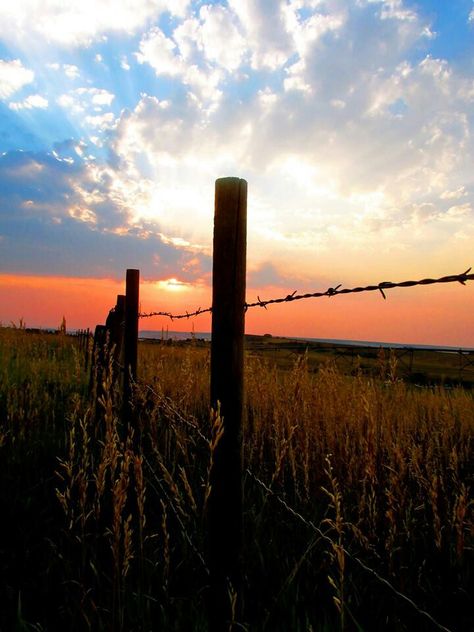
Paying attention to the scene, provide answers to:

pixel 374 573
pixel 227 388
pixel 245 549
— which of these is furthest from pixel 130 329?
pixel 374 573

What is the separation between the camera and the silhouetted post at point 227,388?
1.56 m

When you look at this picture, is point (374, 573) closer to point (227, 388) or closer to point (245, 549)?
point (227, 388)

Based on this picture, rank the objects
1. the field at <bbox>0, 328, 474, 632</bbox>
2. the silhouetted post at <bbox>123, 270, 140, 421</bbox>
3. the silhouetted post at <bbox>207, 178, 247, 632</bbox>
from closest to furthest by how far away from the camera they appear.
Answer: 1. the silhouetted post at <bbox>207, 178, 247, 632</bbox>
2. the field at <bbox>0, 328, 474, 632</bbox>
3. the silhouetted post at <bbox>123, 270, 140, 421</bbox>

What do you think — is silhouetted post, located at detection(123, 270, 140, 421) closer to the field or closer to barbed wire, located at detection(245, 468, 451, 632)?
the field

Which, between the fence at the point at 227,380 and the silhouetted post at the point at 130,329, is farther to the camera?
the silhouetted post at the point at 130,329

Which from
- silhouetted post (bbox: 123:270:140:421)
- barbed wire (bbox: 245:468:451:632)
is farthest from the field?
silhouetted post (bbox: 123:270:140:421)

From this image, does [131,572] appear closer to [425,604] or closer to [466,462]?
[425,604]

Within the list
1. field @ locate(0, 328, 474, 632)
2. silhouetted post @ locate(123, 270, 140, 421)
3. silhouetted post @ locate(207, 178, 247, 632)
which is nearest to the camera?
silhouetted post @ locate(207, 178, 247, 632)

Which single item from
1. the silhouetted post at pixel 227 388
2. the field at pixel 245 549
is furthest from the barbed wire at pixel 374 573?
the silhouetted post at pixel 227 388

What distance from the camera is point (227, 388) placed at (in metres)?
1.57

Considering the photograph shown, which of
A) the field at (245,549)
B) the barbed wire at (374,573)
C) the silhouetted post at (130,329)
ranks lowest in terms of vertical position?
the field at (245,549)

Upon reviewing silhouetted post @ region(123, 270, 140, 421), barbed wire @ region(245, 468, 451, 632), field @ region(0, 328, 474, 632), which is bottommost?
field @ region(0, 328, 474, 632)

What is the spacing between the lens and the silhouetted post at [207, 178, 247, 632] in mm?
1563

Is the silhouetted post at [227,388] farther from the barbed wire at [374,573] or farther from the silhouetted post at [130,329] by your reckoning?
the silhouetted post at [130,329]
